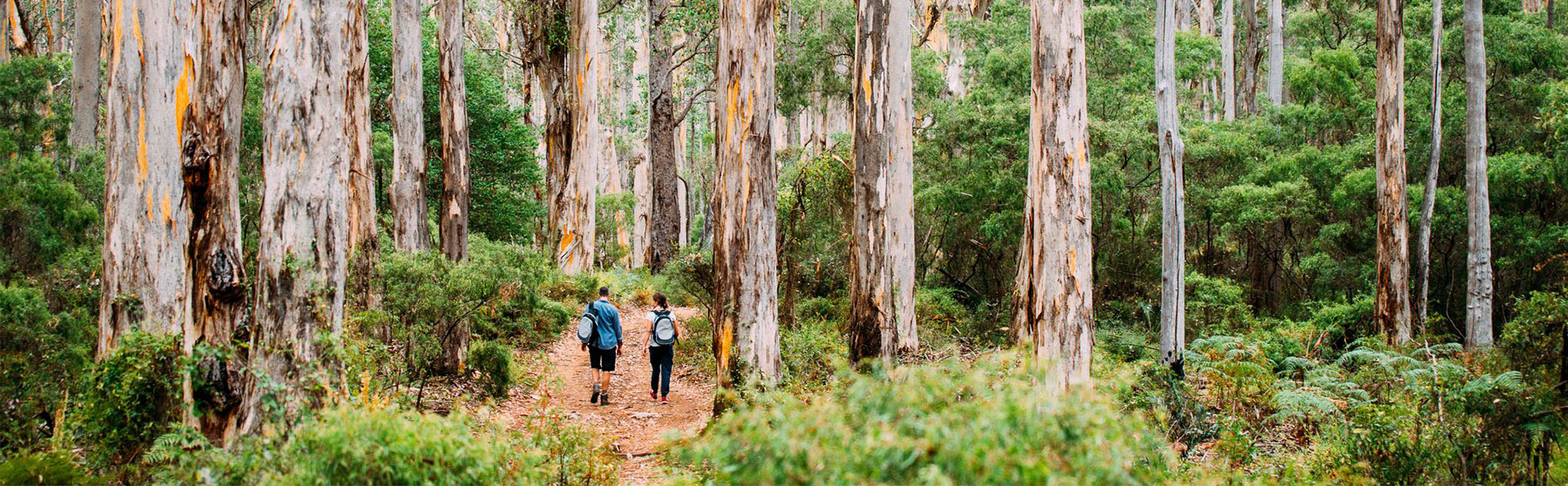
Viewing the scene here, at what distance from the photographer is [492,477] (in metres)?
4.75

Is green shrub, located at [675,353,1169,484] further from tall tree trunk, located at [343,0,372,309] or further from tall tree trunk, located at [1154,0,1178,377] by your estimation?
tall tree trunk, located at [1154,0,1178,377]

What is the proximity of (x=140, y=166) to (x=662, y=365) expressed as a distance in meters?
5.35

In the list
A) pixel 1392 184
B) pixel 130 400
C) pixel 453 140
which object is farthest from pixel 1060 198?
pixel 1392 184

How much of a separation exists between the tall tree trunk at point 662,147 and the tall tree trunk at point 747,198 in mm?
11223

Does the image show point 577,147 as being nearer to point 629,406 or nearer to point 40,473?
point 629,406

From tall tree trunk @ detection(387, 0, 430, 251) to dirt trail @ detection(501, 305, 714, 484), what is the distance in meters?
2.39

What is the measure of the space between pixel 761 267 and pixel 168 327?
5409mm

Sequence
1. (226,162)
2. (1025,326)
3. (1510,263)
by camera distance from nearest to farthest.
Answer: (226,162) < (1025,326) < (1510,263)

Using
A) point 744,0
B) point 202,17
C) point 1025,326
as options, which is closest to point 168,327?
point 202,17

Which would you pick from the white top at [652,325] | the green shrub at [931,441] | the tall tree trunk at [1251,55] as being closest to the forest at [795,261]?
the green shrub at [931,441]

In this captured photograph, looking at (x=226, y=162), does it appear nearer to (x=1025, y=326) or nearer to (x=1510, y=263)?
(x=1025, y=326)

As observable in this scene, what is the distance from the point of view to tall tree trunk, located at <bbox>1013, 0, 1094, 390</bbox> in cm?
1005

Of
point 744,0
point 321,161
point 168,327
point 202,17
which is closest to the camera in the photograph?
point 321,161

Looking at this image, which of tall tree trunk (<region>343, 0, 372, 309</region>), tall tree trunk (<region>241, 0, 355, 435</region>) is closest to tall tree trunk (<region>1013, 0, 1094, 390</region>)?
tall tree trunk (<region>343, 0, 372, 309</region>)
